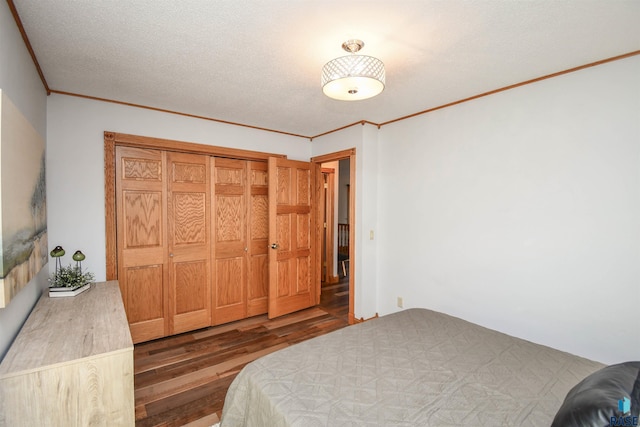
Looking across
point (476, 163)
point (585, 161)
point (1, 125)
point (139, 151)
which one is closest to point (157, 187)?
point (139, 151)

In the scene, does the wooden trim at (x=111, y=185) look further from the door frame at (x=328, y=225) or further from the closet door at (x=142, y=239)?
the door frame at (x=328, y=225)

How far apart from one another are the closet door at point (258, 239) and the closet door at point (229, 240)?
8 cm

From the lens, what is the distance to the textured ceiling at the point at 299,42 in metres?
1.53

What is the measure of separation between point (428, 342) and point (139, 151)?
318cm

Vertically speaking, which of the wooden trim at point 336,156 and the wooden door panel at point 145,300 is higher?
the wooden trim at point 336,156

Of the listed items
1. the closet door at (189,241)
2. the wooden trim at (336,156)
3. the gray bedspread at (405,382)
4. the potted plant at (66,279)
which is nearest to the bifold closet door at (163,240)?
the closet door at (189,241)

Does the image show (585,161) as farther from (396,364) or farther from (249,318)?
(249,318)

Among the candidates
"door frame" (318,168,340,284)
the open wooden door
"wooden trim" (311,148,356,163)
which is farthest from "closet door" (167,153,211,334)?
"door frame" (318,168,340,284)

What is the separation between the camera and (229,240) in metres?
3.65

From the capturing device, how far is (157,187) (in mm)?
3139

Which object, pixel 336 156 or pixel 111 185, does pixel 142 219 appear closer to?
pixel 111 185

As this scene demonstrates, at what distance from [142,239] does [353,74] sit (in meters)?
2.71

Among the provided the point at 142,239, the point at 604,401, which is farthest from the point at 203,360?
the point at 604,401

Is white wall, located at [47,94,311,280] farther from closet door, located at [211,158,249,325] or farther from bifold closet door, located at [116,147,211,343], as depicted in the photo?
closet door, located at [211,158,249,325]
